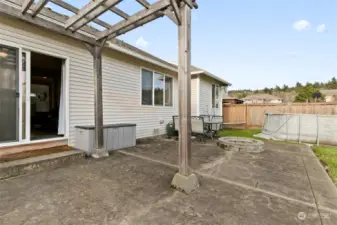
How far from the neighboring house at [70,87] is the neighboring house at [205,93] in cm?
5

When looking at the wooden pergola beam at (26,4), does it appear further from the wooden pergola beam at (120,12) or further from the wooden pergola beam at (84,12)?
the wooden pergola beam at (120,12)

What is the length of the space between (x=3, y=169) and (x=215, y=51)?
12318 mm

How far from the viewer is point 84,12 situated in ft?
9.38

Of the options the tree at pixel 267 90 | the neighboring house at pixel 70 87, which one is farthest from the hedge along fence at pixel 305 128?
the tree at pixel 267 90

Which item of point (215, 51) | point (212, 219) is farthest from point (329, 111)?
point (212, 219)

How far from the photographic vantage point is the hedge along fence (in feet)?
20.9

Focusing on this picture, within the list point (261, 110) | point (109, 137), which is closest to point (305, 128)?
point (261, 110)

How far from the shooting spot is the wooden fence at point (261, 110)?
10.2 metres

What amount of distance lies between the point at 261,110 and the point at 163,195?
11362 millimetres

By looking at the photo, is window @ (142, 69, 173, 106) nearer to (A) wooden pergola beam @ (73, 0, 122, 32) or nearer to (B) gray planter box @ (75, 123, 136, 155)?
(B) gray planter box @ (75, 123, 136, 155)

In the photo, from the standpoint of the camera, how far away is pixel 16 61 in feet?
11.4

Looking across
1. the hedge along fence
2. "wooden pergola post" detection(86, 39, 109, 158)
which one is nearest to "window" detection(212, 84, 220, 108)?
the hedge along fence

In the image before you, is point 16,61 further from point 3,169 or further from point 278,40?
point 278,40

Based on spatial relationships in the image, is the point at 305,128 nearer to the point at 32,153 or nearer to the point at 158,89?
the point at 158,89
